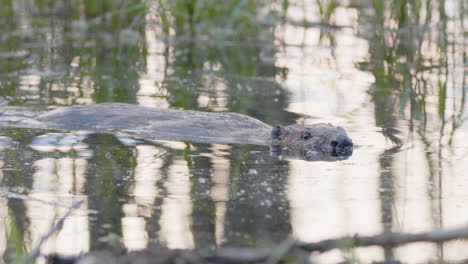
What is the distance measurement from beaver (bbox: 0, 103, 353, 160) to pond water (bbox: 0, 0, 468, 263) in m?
0.19

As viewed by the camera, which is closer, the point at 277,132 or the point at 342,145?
the point at 342,145

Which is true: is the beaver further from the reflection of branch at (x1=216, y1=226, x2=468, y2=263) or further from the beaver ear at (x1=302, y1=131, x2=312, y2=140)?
the reflection of branch at (x1=216, y1=226, x2=468, y2=263)

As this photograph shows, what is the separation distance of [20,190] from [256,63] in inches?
200

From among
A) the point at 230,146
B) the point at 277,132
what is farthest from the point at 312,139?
the point at 230,146

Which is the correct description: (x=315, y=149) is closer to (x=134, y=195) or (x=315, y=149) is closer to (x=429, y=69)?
(x=134, y=195)

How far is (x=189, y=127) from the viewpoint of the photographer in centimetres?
530

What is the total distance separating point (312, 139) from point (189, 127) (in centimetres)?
79

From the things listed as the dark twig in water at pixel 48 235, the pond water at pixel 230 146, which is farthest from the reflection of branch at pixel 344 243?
the dark twig in water at pixel 48 235

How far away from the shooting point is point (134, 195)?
355 centimetres

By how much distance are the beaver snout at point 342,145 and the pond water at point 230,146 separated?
125mm

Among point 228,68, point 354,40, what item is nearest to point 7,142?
point 228,68

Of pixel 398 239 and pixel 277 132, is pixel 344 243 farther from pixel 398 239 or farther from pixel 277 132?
pixel 277 132

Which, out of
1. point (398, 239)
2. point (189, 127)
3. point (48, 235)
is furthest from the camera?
point (189, 127)

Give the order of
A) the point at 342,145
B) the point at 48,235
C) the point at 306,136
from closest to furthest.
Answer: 1. the point at 48,235
2. the point at 342,145
3. the point at 306,136
